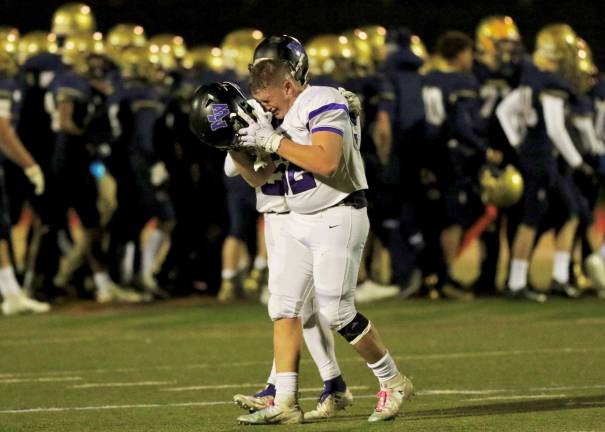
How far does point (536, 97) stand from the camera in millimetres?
14227

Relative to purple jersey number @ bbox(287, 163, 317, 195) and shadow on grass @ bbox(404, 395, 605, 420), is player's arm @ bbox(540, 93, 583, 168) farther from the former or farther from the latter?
purple jersey number @ bbox(287, 163, 317, 195)

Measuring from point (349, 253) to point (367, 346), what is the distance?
41 cm

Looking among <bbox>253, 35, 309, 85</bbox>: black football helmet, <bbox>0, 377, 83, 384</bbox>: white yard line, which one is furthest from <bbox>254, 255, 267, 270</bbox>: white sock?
<bbox>253, 35, 309, 85</bbox>: black football helmet

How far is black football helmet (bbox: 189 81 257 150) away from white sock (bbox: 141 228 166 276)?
8.36 meters

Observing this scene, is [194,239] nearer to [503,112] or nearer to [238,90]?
[503,112]

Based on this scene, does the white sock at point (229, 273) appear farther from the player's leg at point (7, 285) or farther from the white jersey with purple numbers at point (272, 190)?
the white jersey with purple numbers at point (272, 190)

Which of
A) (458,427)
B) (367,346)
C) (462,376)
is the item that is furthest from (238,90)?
(462,376)

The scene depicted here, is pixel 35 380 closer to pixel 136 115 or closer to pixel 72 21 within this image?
pixel 136 115

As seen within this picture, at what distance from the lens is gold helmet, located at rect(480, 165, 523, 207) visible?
47.2 feet

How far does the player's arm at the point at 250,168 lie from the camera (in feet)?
23.5

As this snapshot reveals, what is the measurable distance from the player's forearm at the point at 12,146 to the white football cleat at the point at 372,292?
3.07 meters

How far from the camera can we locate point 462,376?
902 centimetres

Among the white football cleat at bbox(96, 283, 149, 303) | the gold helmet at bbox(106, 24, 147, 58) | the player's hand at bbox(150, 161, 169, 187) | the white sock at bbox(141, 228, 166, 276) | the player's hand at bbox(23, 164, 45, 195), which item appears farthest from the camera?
the gold helmet at bbox(106, 24, 147, 58)

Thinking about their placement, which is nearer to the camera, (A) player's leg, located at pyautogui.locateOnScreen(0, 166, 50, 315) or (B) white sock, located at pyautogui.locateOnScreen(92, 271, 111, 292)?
(A) player's leg, located at pyautogui.locateOnScreen(0, 166, 50, 315)
